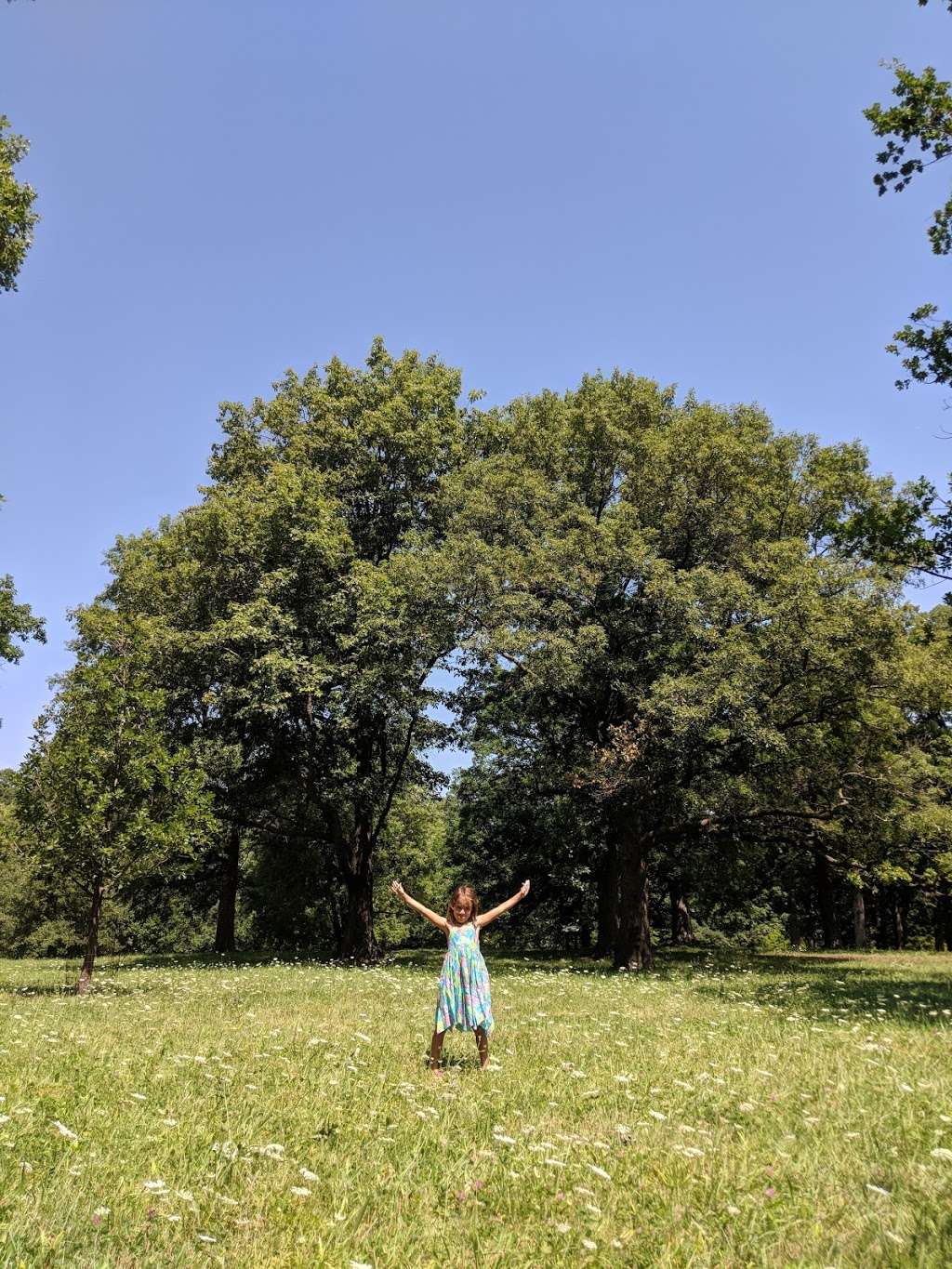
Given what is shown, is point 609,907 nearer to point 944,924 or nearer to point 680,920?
point 680,920

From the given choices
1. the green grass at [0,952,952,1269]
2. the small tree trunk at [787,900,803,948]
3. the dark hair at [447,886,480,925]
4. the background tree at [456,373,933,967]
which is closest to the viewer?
the green grass at [0,952,952,1269]

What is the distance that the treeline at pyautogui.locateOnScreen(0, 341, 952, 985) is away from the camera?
2006 cm

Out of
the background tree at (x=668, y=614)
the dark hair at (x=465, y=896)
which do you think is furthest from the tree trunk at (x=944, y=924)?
the dark hair at (x=465, y=896)

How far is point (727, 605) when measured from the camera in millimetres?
23672

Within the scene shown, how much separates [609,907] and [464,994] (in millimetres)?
27204

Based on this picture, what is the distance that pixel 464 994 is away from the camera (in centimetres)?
848

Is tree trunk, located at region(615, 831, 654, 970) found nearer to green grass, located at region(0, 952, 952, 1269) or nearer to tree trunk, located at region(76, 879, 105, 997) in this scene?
green grass, located at region(0, 952, 952, 1269)

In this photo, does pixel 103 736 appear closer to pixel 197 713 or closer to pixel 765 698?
pixel 197 713

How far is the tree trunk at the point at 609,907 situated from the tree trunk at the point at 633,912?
16.7 feet

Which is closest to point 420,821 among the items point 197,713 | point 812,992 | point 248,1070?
point 197,713

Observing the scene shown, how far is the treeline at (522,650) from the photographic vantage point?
65.8 feet

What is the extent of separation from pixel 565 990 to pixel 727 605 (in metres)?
12.1

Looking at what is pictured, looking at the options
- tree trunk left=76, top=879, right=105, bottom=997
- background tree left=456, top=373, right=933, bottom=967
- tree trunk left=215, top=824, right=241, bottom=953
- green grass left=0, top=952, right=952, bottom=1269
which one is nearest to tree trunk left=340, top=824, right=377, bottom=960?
background tree left=456, top=373, right=933, bottom=967

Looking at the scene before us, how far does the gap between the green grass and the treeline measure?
10.4 m
